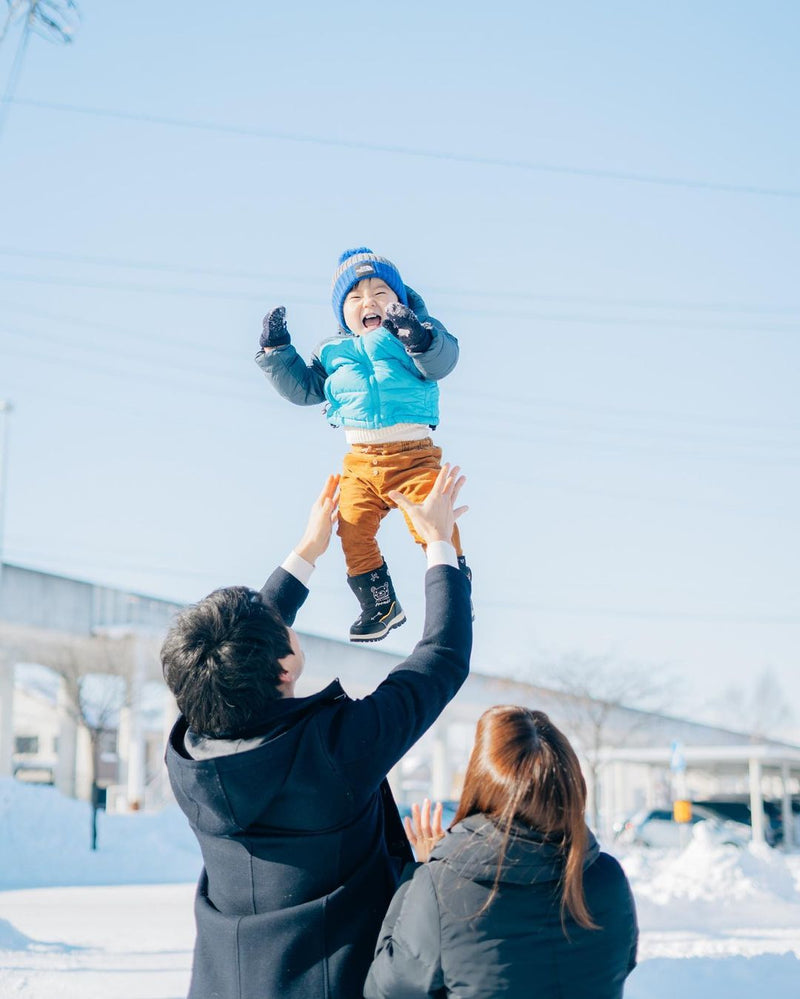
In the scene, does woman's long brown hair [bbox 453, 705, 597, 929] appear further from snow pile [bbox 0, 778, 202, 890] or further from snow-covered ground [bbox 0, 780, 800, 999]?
snow pile [bbox 0, 778, 202, 890]

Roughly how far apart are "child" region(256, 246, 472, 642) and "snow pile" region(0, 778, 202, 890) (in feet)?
46.8

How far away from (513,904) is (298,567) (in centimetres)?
152

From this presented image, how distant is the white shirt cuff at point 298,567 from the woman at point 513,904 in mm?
1255

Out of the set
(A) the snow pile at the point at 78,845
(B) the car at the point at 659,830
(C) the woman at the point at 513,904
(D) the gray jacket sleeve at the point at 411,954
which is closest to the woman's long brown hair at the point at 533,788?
(C) the woman at the point at 513,904

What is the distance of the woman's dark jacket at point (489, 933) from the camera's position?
2.60 meters

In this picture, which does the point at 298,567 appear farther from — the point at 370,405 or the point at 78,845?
the point at 78,845

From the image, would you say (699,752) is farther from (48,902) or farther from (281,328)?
(281,328)

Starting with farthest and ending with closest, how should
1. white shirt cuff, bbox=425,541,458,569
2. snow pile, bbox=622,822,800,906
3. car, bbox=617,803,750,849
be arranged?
1. car, bbox=617,803,750,849
2. snow pile, bbox=622,822,800,906
3. white shirt cuff, bbox=425,541,458,569

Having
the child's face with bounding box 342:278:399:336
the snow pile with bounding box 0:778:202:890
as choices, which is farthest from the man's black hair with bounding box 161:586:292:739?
the snow pile with bounding box 0:778:202:890

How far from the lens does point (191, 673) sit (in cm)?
277

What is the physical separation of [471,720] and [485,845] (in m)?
37.8

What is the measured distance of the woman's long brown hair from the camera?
104 inches

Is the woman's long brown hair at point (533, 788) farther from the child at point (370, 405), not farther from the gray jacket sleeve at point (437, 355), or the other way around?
the gray jacket sleeve at point (437, 355)

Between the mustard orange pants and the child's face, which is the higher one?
the child's face
